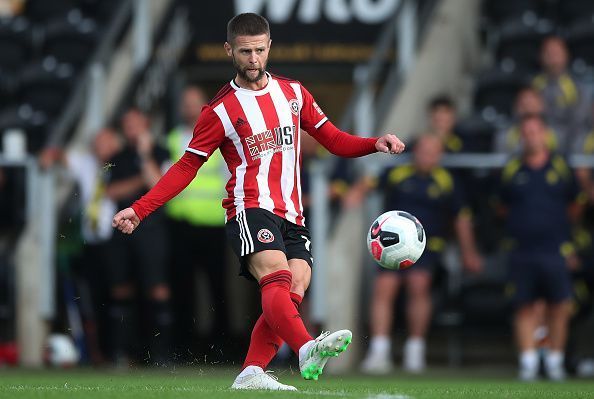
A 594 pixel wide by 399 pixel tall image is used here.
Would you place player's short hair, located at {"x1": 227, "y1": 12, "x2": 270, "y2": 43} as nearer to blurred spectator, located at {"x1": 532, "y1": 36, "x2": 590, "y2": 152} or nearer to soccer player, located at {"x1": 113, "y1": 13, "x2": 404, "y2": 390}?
soccer player, located at {"x1": 113, "y1": 13, "x2": 404, "y2": 390}

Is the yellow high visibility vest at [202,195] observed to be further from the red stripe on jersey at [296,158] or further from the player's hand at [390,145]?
the player's hand at [390,145]

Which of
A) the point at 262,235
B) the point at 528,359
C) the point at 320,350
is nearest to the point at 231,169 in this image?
the point at 262,235

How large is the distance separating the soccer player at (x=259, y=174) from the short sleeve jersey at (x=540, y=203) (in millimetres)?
4277

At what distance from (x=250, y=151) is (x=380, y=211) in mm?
5082

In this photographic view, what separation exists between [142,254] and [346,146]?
4829 millimetres

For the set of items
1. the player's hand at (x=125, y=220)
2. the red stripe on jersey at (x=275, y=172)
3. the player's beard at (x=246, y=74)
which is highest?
the player's beard at (x=246, y=74)

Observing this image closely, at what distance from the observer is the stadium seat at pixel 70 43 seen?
15.7 meters

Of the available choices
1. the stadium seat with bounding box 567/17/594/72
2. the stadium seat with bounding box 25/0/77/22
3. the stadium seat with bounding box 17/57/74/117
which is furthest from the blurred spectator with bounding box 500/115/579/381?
the stadium seat with bounding box 25/0/77/22

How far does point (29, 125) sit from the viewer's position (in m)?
14.6

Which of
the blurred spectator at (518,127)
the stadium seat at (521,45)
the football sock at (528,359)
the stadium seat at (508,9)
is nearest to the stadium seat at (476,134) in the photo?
the blurred spectator at (518,127)

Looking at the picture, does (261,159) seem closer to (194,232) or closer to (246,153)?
(246,153)

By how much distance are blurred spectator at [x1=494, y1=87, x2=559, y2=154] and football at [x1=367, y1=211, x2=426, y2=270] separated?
14.2 ft

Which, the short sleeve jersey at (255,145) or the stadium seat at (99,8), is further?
the stadium seat at (99,8)

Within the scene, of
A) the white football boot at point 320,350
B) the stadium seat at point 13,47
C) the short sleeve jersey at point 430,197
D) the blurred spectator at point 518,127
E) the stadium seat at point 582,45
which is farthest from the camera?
the stadium seat at point 13,47
